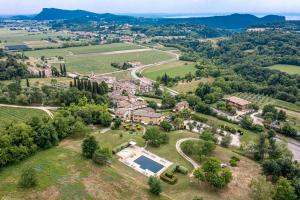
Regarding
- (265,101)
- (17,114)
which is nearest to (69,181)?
(17,114)

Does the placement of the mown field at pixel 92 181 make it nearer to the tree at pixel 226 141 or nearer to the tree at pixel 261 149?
the tree at pixel 261 149

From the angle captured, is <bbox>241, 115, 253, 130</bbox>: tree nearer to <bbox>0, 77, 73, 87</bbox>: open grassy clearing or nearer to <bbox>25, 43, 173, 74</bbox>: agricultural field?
<bbox>0, 77, 73, 87</bbox>: open grassy clearing

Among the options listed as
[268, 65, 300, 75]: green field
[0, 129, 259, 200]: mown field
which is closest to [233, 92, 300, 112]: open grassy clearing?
[268, 65, 300, 75]: green field

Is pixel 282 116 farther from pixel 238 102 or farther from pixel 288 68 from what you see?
pixel 288 68

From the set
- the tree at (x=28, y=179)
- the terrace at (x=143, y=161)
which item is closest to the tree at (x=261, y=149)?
the terrace at (x=143, y=161)

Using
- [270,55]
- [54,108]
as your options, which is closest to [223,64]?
[270,55]
